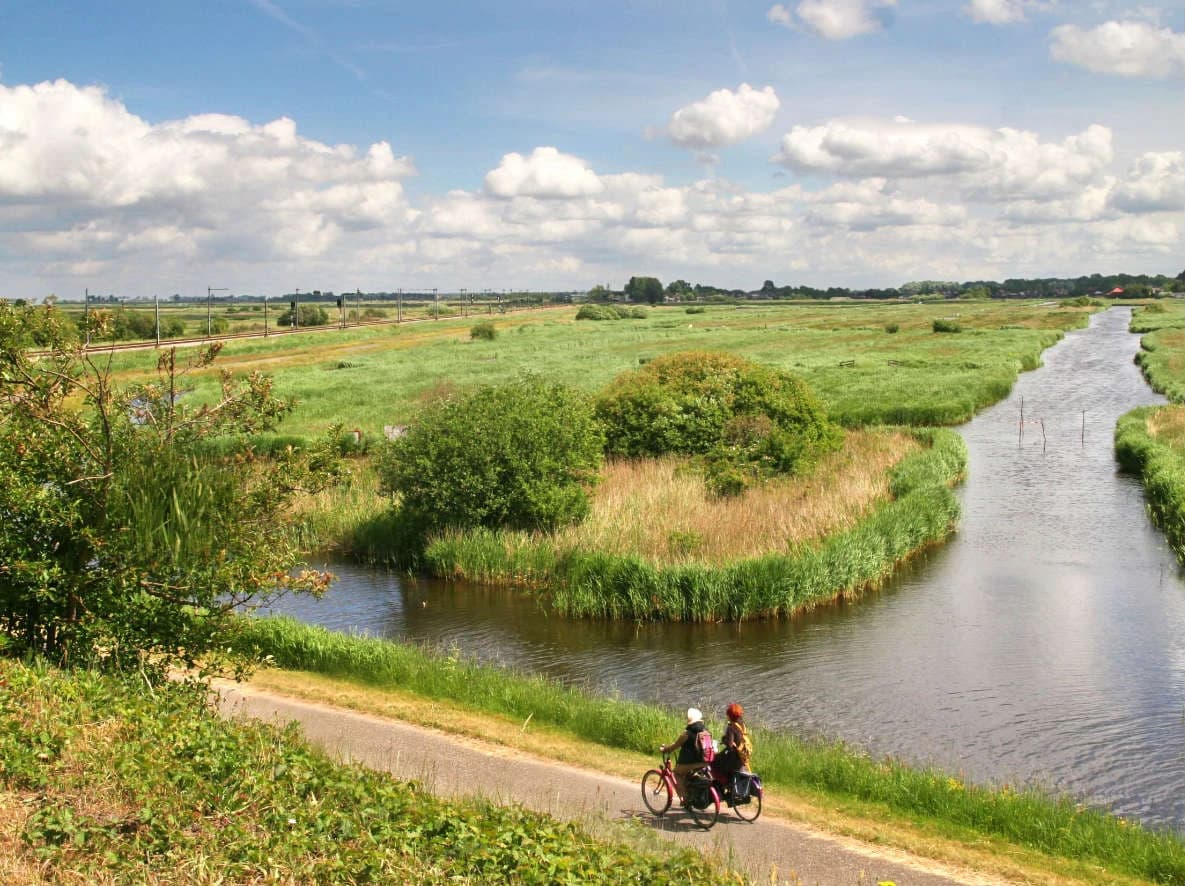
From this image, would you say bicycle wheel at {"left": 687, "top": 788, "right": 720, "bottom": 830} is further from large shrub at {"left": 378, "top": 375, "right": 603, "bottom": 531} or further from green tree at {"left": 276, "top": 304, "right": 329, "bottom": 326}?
green tree at {"left": 276, "top": 304, "right": 329, "bottom": 326}

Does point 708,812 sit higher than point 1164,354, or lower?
lower

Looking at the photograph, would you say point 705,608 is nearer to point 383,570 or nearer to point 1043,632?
point 1043,632

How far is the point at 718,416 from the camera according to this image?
31.8 m

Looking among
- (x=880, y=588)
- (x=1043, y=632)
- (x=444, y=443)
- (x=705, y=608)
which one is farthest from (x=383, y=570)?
(x=1043, y=632)

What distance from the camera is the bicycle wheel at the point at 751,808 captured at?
11.2 meters

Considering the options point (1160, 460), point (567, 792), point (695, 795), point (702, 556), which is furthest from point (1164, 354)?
point (567, 792)

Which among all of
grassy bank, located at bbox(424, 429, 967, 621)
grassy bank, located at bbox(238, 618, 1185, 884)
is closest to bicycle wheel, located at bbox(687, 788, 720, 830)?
grassy bank, located at bbox(238, 618, 1185, 884)

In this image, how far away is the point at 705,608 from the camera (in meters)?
21.5

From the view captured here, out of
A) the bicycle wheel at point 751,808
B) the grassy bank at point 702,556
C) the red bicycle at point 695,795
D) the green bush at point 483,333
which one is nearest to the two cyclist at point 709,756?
the red bicycle at point 695,795

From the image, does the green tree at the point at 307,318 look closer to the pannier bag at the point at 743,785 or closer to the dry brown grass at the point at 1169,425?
the dry brown grass at the point at 1169,425

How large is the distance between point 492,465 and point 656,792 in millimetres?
14543

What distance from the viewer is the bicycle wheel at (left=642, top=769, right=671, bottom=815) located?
37.4ft

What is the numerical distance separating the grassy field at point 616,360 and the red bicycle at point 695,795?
28.1m

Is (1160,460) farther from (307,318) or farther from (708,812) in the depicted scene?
(307,318)
